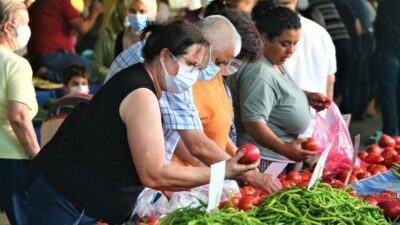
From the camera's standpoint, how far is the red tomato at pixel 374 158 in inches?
224

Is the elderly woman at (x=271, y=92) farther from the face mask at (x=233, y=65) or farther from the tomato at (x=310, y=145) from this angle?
the face mask at (x=233, y=65)

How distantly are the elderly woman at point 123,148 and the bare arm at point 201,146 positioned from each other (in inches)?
17.1

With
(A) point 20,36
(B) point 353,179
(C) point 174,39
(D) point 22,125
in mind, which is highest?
(C) point 174,39

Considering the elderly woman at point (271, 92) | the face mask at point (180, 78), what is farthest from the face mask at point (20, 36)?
the face mask at point (180, 78)

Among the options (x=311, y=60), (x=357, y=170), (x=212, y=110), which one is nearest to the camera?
(x=212, y=110)

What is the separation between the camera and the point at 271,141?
5.36 metres

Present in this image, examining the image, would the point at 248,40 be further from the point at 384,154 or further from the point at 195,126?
the point at 384,154

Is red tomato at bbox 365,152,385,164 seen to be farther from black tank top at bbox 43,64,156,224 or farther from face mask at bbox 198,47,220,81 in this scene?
black tank top at bbox 43,64,156,224

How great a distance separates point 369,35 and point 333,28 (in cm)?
94

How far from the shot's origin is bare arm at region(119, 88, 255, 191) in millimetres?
3566

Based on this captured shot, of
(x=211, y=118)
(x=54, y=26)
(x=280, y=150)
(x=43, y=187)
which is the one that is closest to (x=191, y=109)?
(x=211, y=118)

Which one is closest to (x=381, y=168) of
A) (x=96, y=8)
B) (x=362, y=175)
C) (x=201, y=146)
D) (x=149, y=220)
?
(x=362, y=175)

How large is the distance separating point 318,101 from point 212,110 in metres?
1.29

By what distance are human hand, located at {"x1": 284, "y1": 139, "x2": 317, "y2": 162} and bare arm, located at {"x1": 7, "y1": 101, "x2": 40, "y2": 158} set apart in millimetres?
1398
